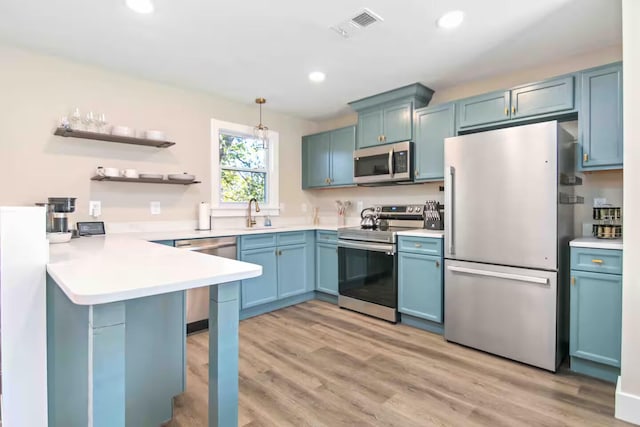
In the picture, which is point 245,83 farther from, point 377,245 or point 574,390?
point 574,390

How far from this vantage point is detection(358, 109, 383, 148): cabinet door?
3.61m

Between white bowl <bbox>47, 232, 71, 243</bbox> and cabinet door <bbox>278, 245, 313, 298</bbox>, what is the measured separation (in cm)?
188

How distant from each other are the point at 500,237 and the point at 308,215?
2.70m

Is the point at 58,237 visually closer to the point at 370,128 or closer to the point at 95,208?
the point at 95,208

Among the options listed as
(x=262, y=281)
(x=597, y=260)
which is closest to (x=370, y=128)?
(x=262, y=281)

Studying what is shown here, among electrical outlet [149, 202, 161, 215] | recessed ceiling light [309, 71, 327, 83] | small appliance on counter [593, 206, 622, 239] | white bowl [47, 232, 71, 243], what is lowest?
white bowl [47, 232, 71, 243]

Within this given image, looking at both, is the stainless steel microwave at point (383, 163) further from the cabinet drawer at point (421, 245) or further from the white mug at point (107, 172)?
the white mug at point (107, 172)

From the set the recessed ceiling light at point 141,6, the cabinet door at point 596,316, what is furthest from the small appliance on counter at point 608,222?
the recessed ceiling light at point 141,6

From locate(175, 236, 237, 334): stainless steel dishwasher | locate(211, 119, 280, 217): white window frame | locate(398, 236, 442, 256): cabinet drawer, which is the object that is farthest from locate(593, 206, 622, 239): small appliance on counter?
locate(211, 119, 280, 217): white window frame

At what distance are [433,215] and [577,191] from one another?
1125 millimetres

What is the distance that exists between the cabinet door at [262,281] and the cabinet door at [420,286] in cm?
131

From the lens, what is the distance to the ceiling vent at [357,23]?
2090 mm

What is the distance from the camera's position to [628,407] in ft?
5.56

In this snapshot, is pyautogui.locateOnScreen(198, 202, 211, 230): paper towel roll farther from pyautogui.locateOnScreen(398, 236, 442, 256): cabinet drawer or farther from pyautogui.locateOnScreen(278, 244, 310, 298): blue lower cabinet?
pyautogui.locateOnScreen(398, 236, 442, 256): cabinet drawer
